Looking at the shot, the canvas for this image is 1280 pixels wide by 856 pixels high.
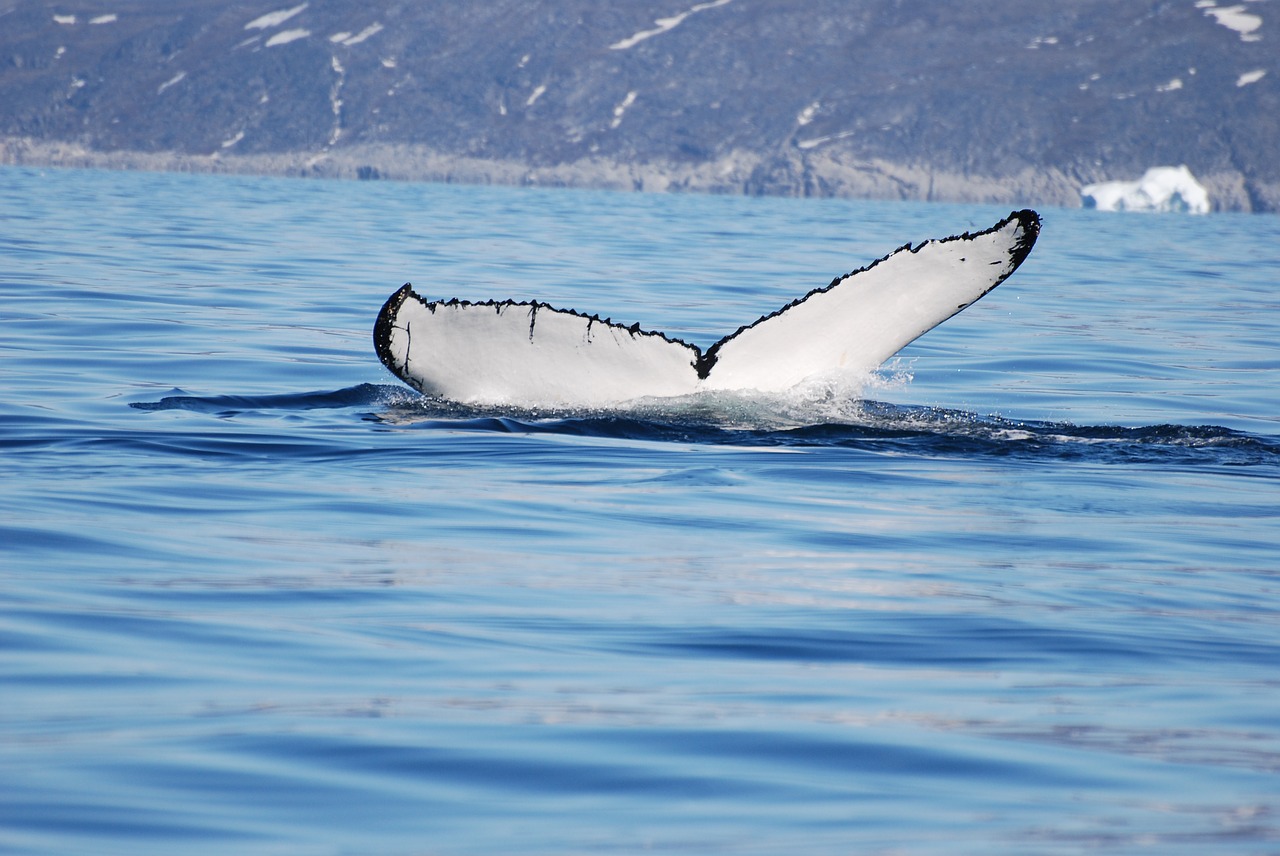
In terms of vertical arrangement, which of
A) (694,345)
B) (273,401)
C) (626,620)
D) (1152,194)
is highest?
(1152,194)

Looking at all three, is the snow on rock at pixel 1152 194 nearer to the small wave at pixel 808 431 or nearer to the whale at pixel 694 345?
the small wave at pixel 808 431

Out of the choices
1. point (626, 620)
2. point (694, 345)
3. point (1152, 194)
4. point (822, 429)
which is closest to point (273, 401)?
point (694, 345)

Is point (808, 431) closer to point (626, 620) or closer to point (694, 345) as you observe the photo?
point (694, 345)

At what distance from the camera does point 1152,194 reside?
452ft

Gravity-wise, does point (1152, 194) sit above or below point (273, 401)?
above

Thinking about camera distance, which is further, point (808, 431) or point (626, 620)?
point (808, 431)

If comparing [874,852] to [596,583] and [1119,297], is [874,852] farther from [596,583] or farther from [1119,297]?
[1119,297]

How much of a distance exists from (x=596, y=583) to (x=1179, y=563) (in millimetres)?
2288

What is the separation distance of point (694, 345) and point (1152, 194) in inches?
5423

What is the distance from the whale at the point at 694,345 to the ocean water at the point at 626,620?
33 centimetres

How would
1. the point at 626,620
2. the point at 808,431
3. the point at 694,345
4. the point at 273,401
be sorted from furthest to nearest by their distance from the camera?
the point at 273,401, the point at 808,431, the point at 694,345, the point at 626,620

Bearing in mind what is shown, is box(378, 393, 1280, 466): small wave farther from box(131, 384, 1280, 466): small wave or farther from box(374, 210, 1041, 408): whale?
box(374, 210, 1041, 408): whale

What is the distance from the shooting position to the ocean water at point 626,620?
3.40m

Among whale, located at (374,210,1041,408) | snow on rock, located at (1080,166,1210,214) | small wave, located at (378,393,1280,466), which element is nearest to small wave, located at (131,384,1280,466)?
small wave, located at (378,393,1280,466)
